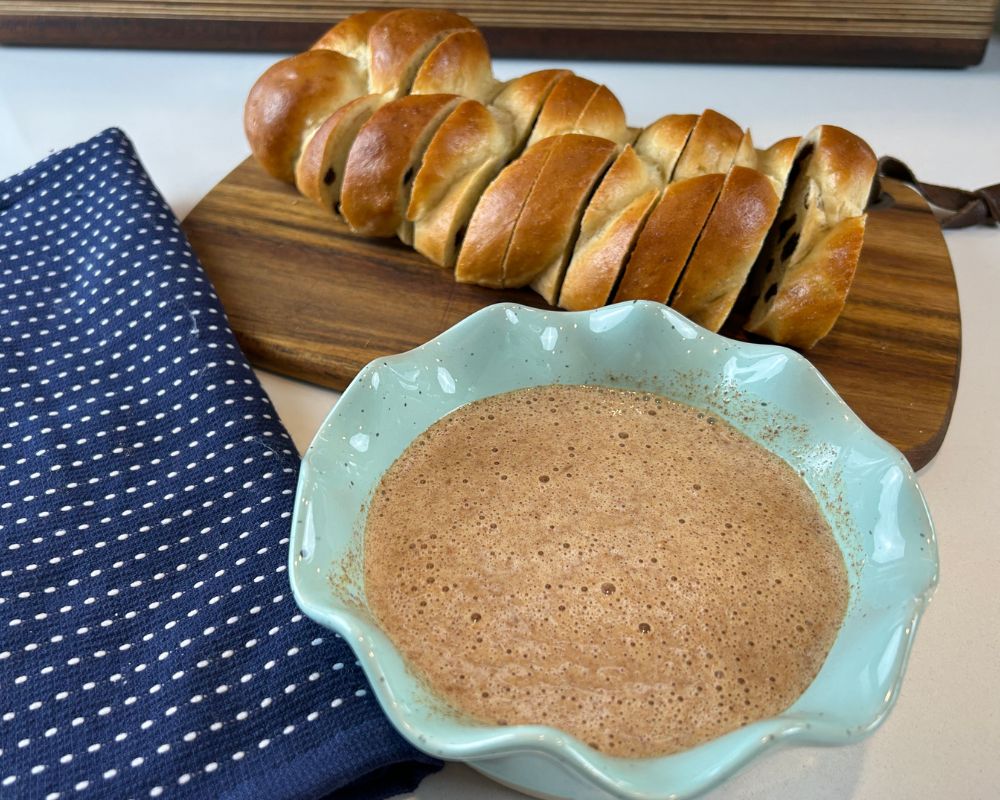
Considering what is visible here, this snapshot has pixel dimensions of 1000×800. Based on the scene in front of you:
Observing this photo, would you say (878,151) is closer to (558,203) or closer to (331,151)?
(558,203)

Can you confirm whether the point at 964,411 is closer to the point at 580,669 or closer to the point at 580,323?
the point at 580,323

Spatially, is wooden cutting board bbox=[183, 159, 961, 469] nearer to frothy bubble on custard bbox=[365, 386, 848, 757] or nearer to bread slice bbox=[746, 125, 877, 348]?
bread slice bbox=[746, 125, 877, 348]

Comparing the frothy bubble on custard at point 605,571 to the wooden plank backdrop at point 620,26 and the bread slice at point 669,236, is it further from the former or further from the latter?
the wooden plank backdrop at point 620,26

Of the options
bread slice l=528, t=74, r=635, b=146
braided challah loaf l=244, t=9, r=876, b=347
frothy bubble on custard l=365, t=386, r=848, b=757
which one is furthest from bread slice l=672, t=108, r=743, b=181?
frothy bubble on custard l=365, t=386, r=848, b=757

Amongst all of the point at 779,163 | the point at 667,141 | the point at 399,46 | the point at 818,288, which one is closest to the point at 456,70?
the point at 399,46

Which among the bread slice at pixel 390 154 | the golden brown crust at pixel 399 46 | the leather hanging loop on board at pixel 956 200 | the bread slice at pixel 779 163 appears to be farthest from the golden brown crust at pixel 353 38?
the leather hanging loop on board at pixel 956 200
